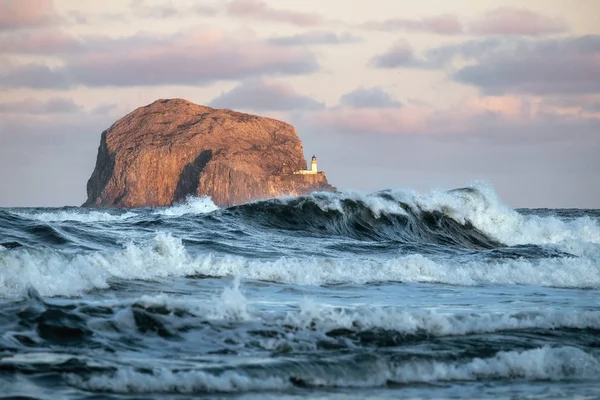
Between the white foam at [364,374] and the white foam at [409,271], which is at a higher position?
the white foam at [409,271]

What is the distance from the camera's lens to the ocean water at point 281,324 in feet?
21.3

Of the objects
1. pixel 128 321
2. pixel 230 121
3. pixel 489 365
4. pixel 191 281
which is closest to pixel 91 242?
pixel 191 281

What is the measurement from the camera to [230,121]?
182625 millimetres

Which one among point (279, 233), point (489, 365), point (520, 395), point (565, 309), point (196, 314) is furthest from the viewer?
point (279, 233)

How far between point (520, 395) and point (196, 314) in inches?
130

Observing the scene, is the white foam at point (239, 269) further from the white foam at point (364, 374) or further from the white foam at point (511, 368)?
the white foam at point (511, 368)

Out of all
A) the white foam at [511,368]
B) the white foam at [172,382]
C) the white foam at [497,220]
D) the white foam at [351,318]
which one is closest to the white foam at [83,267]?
the white foam at [351,318]

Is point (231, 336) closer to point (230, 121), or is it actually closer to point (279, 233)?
point (279, 233)

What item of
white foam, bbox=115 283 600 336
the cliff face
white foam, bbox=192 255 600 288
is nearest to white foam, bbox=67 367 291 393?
white foam, bbox=115 283 600 336

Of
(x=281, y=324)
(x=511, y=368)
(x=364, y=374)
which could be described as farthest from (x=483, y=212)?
(x=364, y=374)

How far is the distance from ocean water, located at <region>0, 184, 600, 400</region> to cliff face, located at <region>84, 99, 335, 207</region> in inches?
5728

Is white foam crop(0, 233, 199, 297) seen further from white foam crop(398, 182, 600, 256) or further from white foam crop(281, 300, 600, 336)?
white foam crop(398, 182, 600, 256)

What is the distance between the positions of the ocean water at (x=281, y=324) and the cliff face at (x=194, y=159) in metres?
145

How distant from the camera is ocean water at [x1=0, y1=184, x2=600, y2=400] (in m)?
6.50
